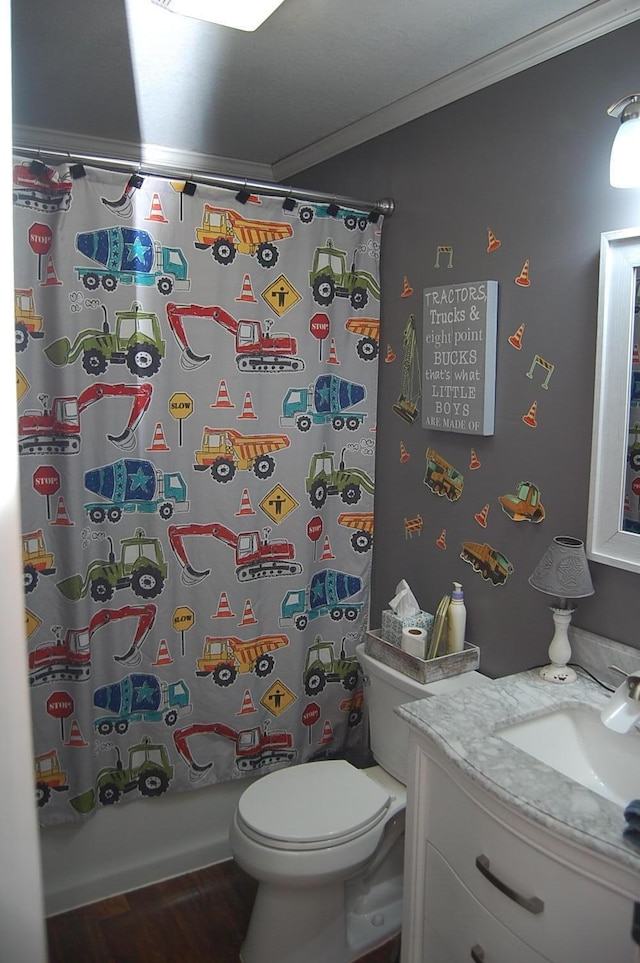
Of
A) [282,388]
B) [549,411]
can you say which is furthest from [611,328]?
[282,388]

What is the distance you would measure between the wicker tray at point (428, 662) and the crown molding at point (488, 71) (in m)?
1.55

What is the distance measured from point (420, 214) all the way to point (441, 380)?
0.53 metres

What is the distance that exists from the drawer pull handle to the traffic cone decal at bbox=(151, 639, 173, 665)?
3.83 ft

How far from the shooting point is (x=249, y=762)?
240 cm

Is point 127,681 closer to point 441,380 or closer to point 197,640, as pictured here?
point 197,640

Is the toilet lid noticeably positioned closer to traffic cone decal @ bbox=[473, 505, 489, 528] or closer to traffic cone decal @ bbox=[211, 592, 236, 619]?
traffic cone decal @ bbox=[211, 592, 236, 619]

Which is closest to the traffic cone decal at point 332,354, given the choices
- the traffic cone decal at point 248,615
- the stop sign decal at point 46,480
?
the traffic cone decal at point 248,615

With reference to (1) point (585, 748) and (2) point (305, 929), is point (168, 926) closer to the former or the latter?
(2) point (305, 929)

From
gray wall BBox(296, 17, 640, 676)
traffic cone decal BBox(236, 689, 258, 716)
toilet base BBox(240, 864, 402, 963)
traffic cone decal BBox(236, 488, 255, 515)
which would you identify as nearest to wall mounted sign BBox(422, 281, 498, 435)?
Answer: gray wall BBox(296, 17, 640, 676)

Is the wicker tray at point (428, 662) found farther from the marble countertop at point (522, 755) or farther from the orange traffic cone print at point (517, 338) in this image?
the orange traffic cone print at point (517, 338)

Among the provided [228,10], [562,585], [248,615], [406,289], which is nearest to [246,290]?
[406,289]

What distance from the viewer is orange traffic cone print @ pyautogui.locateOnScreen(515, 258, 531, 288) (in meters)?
1.88

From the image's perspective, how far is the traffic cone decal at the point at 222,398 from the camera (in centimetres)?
220

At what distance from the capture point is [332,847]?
5.83 feet
